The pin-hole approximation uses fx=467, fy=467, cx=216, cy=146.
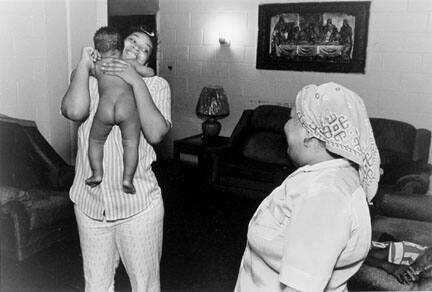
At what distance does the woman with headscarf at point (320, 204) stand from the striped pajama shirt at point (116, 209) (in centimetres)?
59

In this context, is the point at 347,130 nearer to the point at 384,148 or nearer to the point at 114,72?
the point at 114,72

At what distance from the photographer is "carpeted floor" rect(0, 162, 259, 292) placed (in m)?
2.98

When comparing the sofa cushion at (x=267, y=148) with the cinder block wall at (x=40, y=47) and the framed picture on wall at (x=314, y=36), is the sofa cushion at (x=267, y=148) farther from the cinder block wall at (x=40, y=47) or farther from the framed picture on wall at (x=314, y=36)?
the cinder block wall at (x=40, y=47)

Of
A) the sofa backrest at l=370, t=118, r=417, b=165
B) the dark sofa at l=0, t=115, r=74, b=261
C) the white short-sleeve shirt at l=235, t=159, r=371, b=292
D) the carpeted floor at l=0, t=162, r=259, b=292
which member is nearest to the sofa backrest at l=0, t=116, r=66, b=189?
the dark sofa at l=0, t=115, r=74, b=261

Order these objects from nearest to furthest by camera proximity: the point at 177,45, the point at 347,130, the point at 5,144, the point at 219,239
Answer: the point at 347,130
the point at 5,144
the point at 219,239
the point at 177,45

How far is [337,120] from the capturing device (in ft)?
3.77

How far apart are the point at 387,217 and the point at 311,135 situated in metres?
2.27

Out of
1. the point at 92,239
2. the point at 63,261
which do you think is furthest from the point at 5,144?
the point at 92,239

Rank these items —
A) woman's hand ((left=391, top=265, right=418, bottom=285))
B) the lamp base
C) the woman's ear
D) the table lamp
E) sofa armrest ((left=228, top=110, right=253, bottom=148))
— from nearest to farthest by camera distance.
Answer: the woman's ear < woman's hand ((left=391, top=265, right=418, bottom=285)) < sofa armrest ((left=228, top=110, right=253, bottom=148)) < the table lamp < the lamp base

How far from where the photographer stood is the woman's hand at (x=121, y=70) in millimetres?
1682

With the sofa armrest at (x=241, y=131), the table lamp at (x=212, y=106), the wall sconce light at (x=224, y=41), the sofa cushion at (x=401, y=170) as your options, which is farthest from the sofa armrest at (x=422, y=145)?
the wall sconce light at (x=224, y=41)

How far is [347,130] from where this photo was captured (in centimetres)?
115

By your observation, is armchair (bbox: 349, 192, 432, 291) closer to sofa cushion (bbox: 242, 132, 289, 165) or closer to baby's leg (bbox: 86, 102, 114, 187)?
baby's leg (bbox: 86, 102, 114, 187)

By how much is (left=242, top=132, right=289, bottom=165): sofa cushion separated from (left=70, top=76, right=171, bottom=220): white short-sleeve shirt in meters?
3.14
